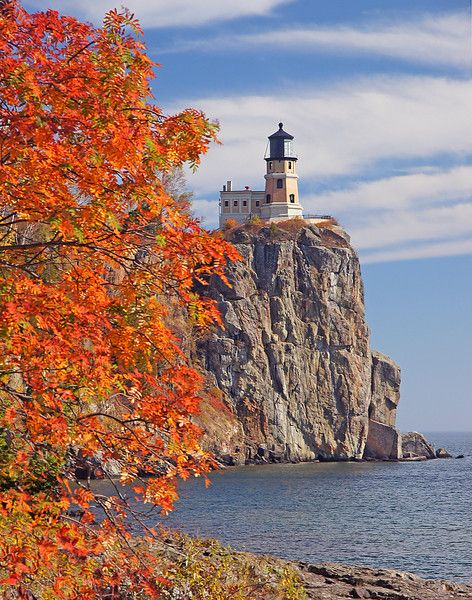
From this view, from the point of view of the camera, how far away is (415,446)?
449ft

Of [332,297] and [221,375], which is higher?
[332,297]

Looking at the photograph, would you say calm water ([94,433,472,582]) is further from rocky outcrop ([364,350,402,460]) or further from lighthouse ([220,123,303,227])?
lighthouse ([220,123,303,227])

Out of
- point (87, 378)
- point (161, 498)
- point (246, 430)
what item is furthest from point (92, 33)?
point (246, 430)

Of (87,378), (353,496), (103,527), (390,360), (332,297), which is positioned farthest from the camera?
(390,360)

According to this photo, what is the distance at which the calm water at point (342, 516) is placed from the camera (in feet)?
136

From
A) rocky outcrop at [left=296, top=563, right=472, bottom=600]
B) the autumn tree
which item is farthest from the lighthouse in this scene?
the autumn tree

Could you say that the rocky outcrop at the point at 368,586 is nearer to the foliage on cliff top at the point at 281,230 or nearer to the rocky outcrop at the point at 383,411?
the foliage on cliff top at the point at 281,230

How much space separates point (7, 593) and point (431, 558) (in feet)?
96.2

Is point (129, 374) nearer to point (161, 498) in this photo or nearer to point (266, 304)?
point (161, 498)

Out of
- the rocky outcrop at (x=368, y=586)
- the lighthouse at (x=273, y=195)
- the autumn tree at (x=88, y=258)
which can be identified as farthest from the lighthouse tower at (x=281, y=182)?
the autumn tree at (x=88, y=258)

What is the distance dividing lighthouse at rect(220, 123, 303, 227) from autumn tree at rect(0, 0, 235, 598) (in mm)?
118696

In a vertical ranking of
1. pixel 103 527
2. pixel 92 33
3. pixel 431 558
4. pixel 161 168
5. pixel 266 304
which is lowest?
pixel 431 558

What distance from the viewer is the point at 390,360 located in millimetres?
131875

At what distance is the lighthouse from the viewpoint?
13162 cm
